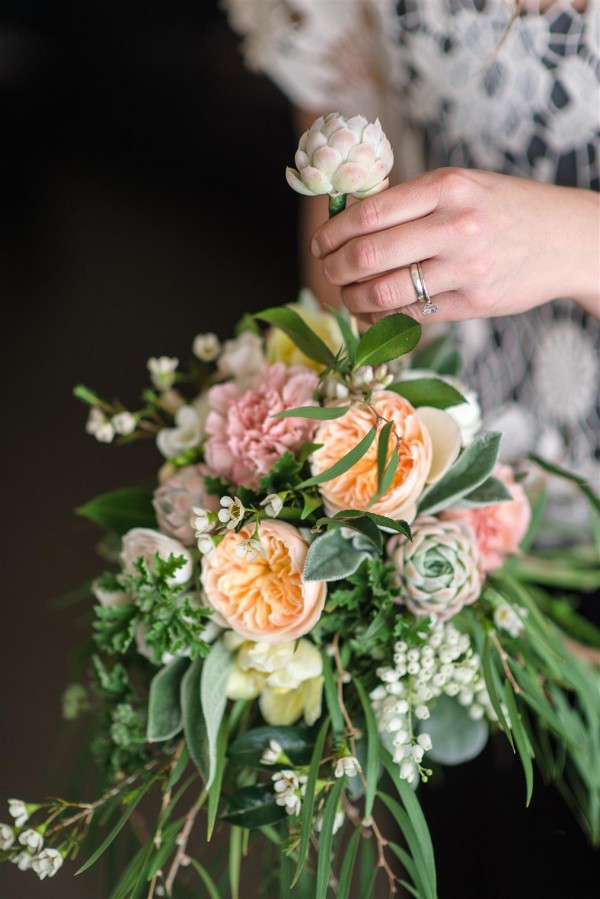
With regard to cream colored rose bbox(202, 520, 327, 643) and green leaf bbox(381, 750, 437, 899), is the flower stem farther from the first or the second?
green leaf bbox(381, 750, 437, 899)

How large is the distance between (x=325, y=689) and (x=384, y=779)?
3.8 inches

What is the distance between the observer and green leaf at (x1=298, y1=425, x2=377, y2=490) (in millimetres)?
403

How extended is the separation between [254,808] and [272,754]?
0.15ft

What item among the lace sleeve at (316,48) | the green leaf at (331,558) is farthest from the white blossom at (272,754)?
the lace sleeve at (316,48)

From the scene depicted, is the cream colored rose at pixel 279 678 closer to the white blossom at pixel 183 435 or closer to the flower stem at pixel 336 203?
the white blossom at pixel 183 435

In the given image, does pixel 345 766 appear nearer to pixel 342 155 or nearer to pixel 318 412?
pixel 318 412

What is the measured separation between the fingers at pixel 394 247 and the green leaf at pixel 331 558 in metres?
0.16

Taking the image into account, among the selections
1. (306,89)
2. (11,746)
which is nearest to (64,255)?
(306,89)

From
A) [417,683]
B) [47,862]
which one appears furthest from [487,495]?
[47,862]

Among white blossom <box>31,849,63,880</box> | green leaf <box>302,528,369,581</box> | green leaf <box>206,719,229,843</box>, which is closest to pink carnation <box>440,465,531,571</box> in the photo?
green leaf <box>302,528,369,581</box>

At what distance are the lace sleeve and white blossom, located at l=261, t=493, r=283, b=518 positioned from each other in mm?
708

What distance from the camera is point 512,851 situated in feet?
2.96

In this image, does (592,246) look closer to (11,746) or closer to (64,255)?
(11,746)

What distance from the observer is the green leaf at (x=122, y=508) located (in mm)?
551
